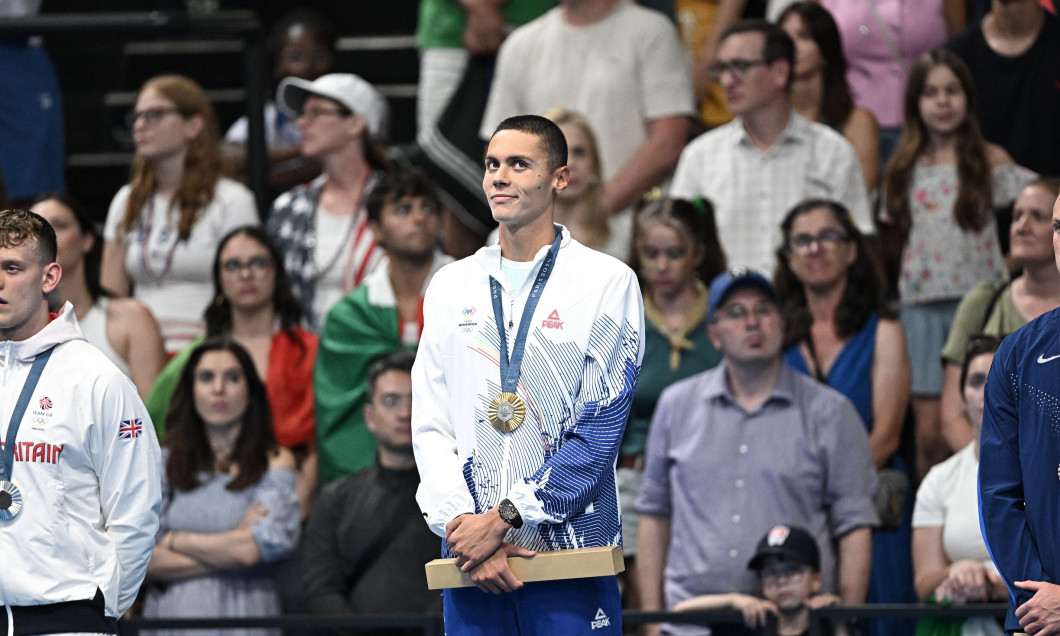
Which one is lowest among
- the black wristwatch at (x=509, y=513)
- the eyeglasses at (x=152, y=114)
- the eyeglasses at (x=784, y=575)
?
the eyeglasses at (x=784, y=575)

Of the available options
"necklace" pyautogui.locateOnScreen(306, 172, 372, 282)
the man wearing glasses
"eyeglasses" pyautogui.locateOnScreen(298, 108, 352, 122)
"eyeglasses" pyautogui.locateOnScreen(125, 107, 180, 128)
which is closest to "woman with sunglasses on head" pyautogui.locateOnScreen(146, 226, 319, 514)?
"necklace" pyautogui.locateOnScreen(306, 172, 372, 282)

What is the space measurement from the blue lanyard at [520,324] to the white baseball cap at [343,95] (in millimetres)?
3944

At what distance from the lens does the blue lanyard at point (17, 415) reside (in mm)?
4566

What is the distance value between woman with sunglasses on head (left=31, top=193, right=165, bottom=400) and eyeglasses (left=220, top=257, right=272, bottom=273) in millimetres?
440

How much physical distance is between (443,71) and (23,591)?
198 inches

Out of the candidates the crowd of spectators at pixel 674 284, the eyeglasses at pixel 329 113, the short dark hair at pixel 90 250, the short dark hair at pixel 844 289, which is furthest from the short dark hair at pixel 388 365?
the eyeglasses at pixel 329 113

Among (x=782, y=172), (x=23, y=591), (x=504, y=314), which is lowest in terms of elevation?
(x=23, y=591)

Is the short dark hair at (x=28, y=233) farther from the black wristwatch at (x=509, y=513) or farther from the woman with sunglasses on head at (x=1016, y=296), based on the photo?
the woman with sunglasses on head at (x=1016, y=296)

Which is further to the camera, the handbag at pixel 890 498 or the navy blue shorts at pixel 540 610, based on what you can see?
the handbag at pixel 890 498

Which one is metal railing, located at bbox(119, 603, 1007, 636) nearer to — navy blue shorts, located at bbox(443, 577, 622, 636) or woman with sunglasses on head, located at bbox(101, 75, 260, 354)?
navy blue shorts, located at bbox(443, 577, 622, 636)

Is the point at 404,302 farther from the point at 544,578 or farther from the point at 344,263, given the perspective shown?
the point at 544,578

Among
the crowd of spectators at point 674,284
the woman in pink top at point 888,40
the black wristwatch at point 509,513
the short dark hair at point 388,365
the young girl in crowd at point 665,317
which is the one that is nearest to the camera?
the black wristwatch at point 509,513

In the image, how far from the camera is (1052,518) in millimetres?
4273

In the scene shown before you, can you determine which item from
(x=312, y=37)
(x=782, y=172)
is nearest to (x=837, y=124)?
(x=782, y=172)
